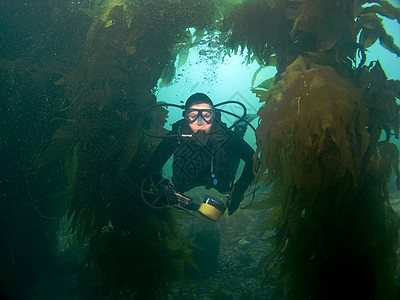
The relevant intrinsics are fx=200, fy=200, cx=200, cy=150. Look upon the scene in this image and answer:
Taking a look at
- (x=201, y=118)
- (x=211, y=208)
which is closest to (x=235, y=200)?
(x=211, y=208)

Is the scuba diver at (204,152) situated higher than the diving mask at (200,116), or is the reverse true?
the diving mask at (200,116)

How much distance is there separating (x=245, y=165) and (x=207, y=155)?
702mm

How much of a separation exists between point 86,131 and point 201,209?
2.07 m

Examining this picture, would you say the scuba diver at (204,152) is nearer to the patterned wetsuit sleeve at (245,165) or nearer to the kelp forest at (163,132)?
the patterned wetsuit sleeve at (245,165)

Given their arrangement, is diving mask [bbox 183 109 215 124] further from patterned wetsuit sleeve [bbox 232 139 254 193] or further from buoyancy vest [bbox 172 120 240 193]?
patterned wetsuit sleeve [bbox 232 139 254 193]

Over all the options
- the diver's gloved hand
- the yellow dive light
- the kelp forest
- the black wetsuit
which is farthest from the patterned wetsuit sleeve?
the diver's gloved hand

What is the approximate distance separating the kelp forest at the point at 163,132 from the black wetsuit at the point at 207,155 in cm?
58

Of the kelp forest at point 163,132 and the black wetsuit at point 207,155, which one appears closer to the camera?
the kelp forest at point 163,132

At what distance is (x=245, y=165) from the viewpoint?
11.6ft

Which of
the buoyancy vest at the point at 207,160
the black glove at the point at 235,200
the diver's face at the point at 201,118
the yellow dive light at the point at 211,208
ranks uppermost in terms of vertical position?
the diver's face at the point at 201,118

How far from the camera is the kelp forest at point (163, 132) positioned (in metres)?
1.84

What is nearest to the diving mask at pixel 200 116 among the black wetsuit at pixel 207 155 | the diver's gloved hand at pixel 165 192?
the black wetsuit at pixel 207 155

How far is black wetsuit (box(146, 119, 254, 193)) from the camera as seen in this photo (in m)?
3.64

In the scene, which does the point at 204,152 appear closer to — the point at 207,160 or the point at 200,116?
the point at 207,160
